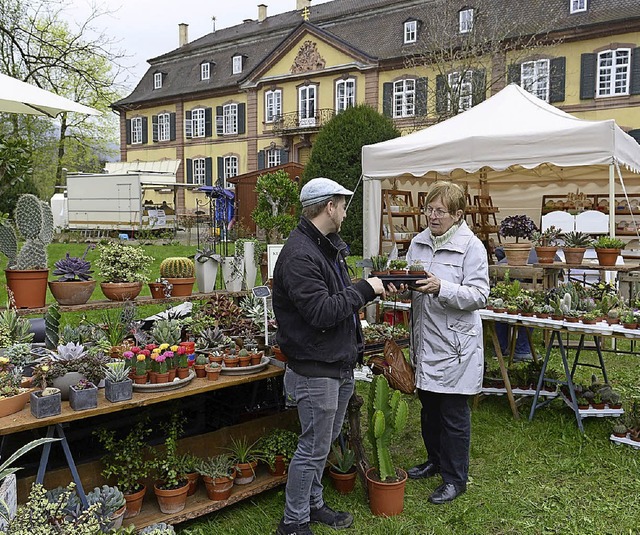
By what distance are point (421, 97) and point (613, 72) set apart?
594 centimetres

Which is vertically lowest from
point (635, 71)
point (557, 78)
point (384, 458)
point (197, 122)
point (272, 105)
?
point (384, 458)

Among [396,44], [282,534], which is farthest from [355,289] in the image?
[396,44]

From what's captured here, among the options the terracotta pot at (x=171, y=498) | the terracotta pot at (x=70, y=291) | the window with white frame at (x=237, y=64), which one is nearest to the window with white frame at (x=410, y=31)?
the window with white frame at (x=237, y=64)

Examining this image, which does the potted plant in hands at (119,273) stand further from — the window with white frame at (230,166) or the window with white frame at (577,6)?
the window with white frame at (230,166)

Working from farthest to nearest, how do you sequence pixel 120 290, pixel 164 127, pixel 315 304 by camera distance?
pixel 164 127, pixel 120 290, pixel 315 304

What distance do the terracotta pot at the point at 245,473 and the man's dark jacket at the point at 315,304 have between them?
2.78 ft

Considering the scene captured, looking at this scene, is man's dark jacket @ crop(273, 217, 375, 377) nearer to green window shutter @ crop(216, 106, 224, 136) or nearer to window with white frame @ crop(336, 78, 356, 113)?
window with white frame @ crop(336, 78, 356, 113)

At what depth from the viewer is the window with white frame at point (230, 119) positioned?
27.1 metres

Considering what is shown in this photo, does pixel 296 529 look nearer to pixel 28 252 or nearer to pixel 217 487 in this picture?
pixel 217 487

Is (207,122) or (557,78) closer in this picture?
(557,78)

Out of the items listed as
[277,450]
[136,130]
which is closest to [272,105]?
[136,130]

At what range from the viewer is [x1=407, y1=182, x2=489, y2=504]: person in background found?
10.2ft

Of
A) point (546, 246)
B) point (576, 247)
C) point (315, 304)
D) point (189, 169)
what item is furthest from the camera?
point (189, 169)

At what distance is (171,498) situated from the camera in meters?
2.86
